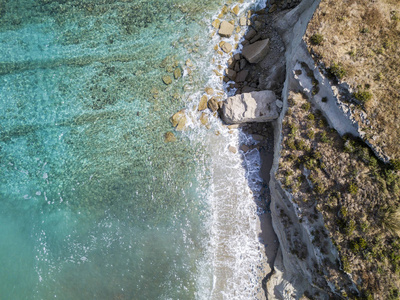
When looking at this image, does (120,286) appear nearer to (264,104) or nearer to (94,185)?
(94,185)

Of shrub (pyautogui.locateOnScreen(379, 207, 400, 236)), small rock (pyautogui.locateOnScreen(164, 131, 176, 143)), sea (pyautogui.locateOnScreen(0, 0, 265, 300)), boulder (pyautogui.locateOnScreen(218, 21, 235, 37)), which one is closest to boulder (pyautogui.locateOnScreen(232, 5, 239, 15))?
sea (pyautogui.locateOnScreen(0, 0, 265, 300))

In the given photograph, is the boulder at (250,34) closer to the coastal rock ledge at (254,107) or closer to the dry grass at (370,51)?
the coastal rock ledge at (254,107)

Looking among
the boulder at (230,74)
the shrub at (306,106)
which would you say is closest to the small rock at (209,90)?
the boulder at (230,74)

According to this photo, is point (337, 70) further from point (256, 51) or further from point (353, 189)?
point (256, 51)

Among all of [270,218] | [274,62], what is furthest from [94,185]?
[274,62]

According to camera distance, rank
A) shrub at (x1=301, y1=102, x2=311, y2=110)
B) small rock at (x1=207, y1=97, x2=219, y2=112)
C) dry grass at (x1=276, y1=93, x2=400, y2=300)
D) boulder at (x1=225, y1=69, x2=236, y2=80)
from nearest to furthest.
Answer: dry grass at (x1=276, y1=93, x2=400, y2=300) → shrub at (x1=301, y1=102, x2=311, y2=110) → small rock at (x1=207, y1=97, x2=219, y2=112) → boulder at (x1=225, y1=69, x2=236, y2=80)

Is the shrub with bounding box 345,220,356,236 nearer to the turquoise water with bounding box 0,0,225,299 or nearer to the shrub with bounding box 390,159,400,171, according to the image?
the shrub with bounding box 390,159,400,171

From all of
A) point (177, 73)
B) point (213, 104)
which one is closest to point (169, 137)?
point (213, 104)
